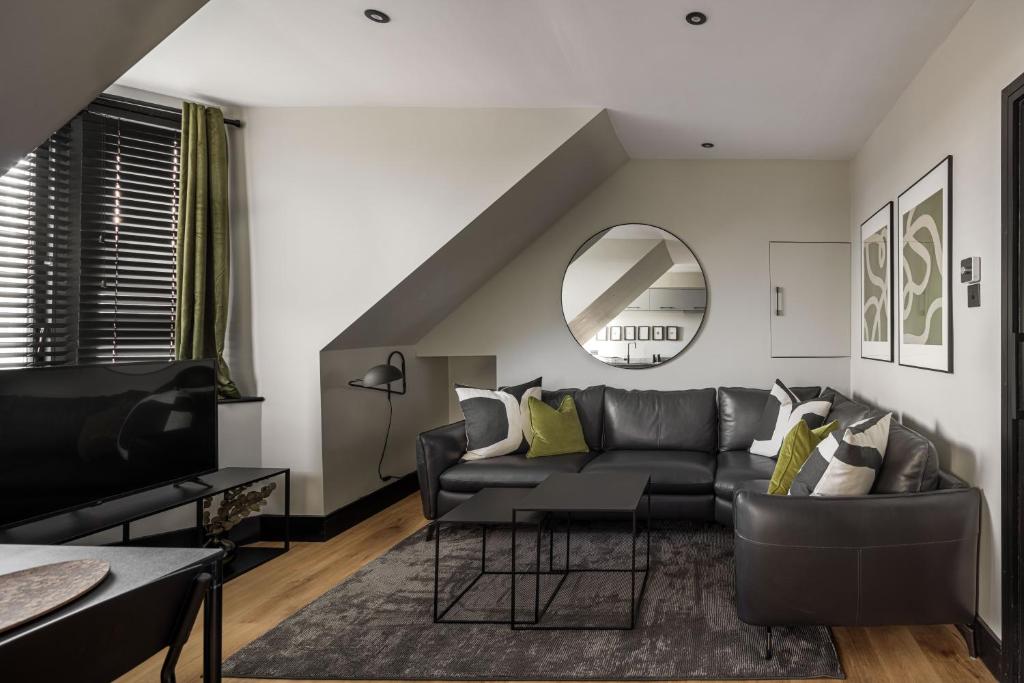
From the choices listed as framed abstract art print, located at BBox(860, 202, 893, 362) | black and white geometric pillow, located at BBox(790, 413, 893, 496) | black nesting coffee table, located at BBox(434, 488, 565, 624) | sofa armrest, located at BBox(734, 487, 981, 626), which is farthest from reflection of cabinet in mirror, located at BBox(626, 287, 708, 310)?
sofa armrest, located at BBox(734, 487, 981, 626)

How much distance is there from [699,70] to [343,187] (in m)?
2.03

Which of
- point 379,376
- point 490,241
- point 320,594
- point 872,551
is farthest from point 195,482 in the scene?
point 872,551

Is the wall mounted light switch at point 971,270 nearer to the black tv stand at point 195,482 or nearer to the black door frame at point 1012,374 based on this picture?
the black door frame at point 1012,374

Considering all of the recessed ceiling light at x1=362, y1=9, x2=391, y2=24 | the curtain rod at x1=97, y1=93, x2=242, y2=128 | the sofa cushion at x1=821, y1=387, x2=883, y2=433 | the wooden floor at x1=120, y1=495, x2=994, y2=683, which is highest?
the recessed ceiling light at x1=362, y1=9, x2=391, y2=24

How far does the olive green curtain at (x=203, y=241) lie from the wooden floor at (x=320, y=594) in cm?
104

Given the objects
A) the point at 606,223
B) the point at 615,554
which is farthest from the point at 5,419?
the point at 606,223

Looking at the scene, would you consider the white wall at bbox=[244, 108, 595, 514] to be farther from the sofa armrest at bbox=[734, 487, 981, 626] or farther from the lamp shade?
the sofa armrest at bbox=[734, 487, 981, 626]

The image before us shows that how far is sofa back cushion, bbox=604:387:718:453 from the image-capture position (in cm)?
420

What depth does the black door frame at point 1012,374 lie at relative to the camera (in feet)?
6.57

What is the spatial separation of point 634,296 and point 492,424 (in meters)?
1.50

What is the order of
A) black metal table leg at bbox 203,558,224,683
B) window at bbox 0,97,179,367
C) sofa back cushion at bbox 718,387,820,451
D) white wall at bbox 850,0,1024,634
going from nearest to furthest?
black metal table leg at bbox 203,558,224,683, white wall at bbox 850,0,1024,634, window at bbox 0,97,179,367, sofa back cushion at bbox 718,387,820,451

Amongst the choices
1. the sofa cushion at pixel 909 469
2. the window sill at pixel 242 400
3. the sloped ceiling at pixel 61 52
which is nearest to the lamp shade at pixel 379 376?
the window sill at pixel 242 400

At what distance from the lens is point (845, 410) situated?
Answer: 343 centimetres

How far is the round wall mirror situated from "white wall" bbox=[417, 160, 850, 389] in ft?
0.24
